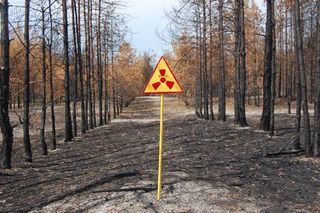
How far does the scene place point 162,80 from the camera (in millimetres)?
7422

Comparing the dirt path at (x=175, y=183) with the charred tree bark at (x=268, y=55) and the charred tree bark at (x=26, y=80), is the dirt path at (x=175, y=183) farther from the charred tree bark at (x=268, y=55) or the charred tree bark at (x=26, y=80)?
the charred tree bark at (x=268, y=55)

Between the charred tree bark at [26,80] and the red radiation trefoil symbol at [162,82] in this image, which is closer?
the red radiation trefoil symbol at [162,82]

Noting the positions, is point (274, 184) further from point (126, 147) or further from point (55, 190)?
point (126, 147)

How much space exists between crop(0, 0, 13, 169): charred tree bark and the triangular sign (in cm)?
596

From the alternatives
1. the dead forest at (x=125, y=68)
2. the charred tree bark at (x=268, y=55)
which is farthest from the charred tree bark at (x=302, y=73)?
the charred tree bark at (x=268, y=55)

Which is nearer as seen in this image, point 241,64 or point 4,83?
point 4,83

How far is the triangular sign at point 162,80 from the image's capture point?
7386 millimetres

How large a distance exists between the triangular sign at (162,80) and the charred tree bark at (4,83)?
5961 millimetres

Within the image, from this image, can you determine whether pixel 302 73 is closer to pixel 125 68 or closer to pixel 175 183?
pixel 175 183

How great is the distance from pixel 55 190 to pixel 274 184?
442 centimetres

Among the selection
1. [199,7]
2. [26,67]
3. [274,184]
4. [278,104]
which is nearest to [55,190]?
[274,184]

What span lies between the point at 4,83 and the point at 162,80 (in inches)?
243

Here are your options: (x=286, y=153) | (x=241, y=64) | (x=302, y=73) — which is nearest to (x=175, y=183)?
(x=286, y=153)

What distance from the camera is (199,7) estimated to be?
101 ft
